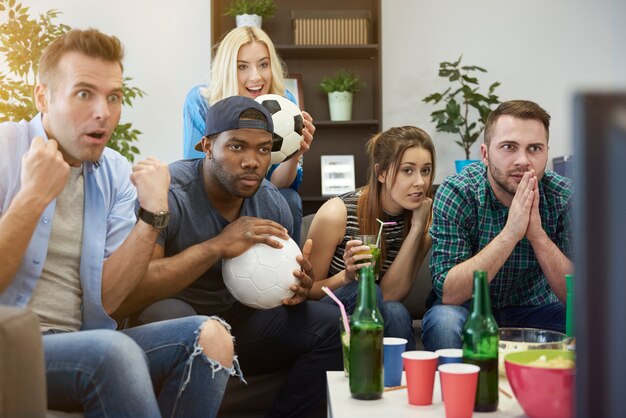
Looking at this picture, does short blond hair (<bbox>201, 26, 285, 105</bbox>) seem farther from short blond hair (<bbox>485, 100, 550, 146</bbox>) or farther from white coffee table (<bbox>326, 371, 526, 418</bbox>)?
white coffee table (<bbox>326, 371, 526, 418</bbox>)

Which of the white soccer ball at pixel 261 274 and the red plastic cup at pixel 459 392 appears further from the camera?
the white soccer ball at pixel 261 274

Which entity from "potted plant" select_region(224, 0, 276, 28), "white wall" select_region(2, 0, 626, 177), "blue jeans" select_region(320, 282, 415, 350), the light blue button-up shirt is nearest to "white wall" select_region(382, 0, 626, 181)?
"white wall" select_region(2, 0, 626, 177)

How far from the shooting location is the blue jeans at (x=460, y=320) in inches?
89.4

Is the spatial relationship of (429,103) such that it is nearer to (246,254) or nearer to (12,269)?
(246,254)

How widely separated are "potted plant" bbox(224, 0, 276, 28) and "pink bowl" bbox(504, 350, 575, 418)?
129 inches

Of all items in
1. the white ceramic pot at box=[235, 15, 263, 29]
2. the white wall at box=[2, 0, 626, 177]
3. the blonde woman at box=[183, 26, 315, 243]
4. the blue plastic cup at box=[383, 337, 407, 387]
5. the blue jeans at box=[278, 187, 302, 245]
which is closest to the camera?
the blue plastic cup at box=[383, 337, 407, 387]

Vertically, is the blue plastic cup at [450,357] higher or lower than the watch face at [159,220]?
lower

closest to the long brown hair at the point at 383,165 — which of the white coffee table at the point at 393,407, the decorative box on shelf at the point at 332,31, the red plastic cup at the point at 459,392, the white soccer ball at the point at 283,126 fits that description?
the white soccer ball at the point at 283,126

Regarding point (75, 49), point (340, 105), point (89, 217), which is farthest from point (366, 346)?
point (340, 105)

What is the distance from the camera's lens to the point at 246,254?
84.5 inches

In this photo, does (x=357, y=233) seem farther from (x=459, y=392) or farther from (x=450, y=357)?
(x=459, y=392)

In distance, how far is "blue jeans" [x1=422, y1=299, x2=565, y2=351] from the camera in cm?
227

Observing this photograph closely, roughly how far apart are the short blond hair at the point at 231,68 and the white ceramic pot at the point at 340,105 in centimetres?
134

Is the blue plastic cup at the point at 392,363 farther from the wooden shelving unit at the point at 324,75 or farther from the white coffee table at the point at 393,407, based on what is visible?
the wooden shelving unit at the point at 324,75
